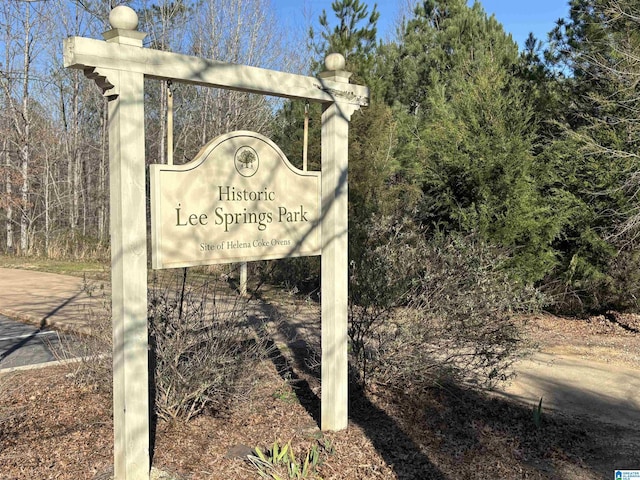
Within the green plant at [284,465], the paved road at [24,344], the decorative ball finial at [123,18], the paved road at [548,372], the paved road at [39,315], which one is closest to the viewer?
the decorative ball finial at [123,18]

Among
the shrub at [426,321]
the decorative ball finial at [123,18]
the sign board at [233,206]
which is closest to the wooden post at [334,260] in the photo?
the sign board at [233,206]

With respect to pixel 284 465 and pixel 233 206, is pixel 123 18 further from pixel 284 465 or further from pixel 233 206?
pixel 284 465

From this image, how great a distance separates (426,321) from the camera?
5.06 metres

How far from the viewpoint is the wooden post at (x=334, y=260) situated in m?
4.25

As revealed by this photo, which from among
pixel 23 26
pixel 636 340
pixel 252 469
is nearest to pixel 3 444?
pixel 252 469

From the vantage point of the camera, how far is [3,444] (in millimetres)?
3787

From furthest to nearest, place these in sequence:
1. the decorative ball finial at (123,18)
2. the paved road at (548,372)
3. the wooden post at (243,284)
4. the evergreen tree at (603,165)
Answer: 1. the evergreen tree at (603,165)
2. the paved road at (548,372)
3. the wooden post at (243,284)
4. the decorative ball finial at (123,18)

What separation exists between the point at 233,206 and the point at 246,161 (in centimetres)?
31

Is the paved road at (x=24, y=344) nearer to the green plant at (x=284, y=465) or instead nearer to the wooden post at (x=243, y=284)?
the wooden post at (x=243, y=284)

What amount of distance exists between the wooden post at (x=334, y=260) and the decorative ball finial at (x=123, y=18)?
155cm

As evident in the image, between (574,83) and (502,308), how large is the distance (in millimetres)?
7372

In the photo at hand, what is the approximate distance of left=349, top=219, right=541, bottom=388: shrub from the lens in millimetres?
4973

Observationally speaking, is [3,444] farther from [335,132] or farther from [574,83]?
[574,83]

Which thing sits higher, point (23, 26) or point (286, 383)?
point (23, 26)
